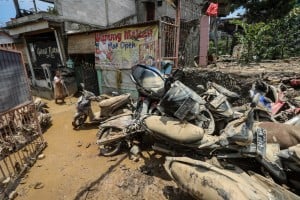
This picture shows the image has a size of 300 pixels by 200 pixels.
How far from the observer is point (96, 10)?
492 inches

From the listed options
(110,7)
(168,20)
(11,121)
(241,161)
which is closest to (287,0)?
(168,20)

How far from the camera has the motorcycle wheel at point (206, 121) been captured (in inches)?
135

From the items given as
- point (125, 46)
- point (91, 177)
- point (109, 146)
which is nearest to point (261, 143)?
point (91, 177)

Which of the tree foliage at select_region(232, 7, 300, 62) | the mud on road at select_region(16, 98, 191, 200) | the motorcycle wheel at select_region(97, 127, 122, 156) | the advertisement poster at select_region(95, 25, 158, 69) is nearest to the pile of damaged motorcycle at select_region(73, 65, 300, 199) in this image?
the motorcycle wheel at select_region(97, 127, 122, 156)

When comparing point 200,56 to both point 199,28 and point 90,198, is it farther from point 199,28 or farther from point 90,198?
point 90,198

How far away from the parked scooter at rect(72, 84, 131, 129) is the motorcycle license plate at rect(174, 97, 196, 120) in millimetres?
2574

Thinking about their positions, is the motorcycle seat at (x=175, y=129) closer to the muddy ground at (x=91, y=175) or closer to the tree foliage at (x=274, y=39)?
the muddy ground at (x=91, y=175)

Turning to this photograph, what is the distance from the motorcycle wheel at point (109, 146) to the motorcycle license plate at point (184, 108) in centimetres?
182

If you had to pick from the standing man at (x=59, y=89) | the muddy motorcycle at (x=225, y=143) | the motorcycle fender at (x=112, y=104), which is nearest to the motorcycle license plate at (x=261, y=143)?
the muddy motorcycle at (x=225, y=143)

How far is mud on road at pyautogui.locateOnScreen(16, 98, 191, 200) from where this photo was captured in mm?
3281

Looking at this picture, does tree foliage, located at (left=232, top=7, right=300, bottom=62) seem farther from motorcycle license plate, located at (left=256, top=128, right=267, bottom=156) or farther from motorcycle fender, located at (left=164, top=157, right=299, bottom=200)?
motorcycle fender, located at (left=164, top=157, right=299, bottom=200)

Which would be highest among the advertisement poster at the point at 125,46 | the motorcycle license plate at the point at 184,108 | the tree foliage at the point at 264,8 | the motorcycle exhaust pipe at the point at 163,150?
the tree foliage at the point at 264,8

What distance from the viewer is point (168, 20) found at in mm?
7141

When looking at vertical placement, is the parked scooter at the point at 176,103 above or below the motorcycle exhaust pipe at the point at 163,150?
above
